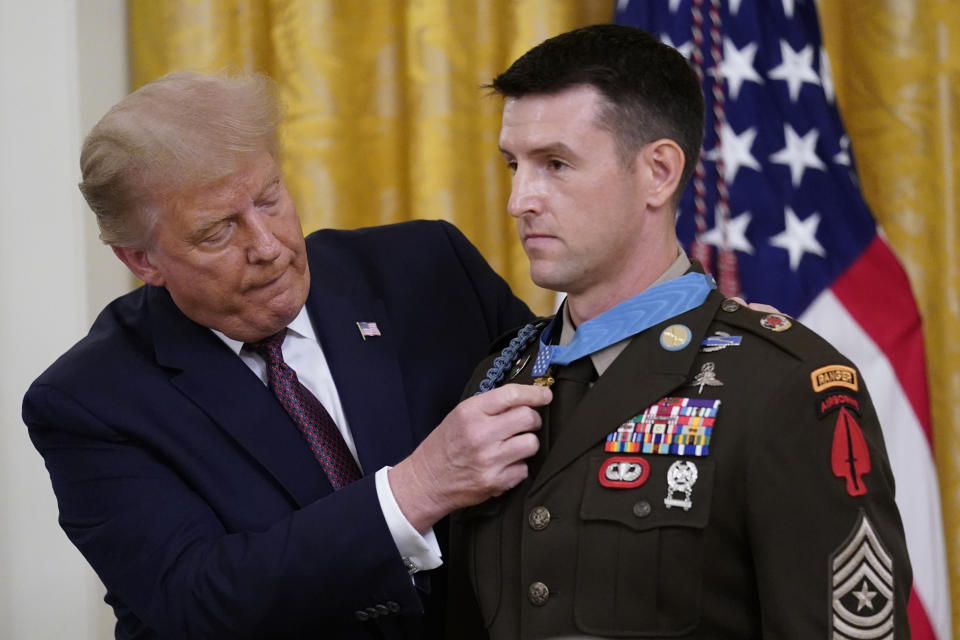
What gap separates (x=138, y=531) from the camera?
157 centimetres

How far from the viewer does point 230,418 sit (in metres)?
1.62

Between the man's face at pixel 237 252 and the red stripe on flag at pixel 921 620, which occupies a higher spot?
the man's face at pixel 237 252

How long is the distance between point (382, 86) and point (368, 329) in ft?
2.81

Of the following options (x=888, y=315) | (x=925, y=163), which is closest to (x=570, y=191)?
(x=888, y=315)

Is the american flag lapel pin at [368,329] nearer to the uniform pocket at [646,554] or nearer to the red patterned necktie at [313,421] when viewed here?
the red patterned necktie at [313,421]

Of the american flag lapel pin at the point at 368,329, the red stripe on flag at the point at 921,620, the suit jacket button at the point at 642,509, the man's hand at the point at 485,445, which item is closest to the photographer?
the suit jacket button at the point at 642,509

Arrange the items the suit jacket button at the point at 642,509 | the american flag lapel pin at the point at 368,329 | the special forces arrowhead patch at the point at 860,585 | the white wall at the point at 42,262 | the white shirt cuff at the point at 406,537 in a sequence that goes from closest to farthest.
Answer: the special forces arrowhead patch at the point at 860,585, the suit jacket button at the point at 642,509, the white shirt cuff at the point at 406,537, the american flag lapel pin at the point at 368,329, the white wall at the point at 42,262

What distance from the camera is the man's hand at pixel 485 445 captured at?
1355 mm

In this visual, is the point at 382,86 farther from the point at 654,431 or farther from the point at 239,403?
the point at 654,431

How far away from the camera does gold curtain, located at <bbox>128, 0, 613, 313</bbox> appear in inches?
93.4

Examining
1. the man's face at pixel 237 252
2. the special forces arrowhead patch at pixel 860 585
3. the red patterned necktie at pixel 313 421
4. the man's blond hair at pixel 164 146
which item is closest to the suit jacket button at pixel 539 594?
the special forces arrowhead patch at pixel 860 585

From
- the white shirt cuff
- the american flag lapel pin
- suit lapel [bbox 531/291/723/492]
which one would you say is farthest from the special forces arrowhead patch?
the american flag lapel pin

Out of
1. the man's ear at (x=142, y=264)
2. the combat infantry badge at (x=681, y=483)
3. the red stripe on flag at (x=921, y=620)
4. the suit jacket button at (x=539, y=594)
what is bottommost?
the red stripe on flag at (x=921, y=620)

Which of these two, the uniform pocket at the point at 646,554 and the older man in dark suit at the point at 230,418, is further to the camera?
the older man in dark suit at the point at 230,418
